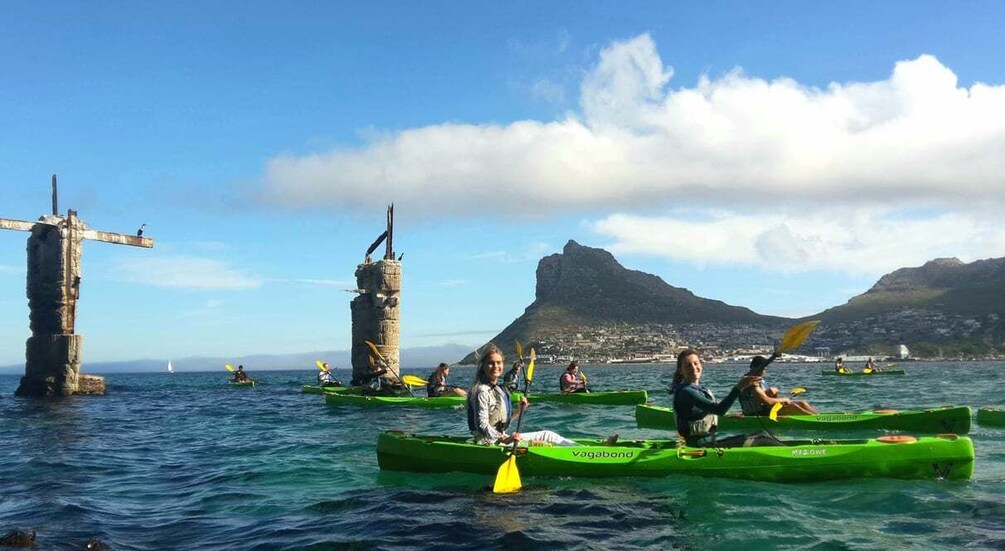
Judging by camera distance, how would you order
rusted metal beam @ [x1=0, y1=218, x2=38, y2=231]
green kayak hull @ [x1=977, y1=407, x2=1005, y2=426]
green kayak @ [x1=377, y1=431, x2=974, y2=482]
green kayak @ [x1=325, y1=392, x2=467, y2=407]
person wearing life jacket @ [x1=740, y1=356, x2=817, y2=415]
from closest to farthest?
green kayak @ [x1=377, y1=431, x2=974, y2=482], person wearing life jacket @ [x1=740, y1=356, x2=817, y2=415], green kayak hull @ [x1=977, y1=407, x2=1005, y2=426], green kayak @ [x1=325, y1=392, x2=467, y2=407], rusted metal beam @ [x1=0, y1=218, x2=38, y2=231]

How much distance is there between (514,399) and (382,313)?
10604 mm

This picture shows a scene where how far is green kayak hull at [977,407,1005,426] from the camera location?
51.1ft

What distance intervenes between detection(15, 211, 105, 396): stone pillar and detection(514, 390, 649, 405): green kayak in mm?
16446

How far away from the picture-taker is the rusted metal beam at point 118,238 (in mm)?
29125

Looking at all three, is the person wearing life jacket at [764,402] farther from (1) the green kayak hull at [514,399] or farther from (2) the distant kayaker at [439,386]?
(2) the distant kayaker at [439,386]

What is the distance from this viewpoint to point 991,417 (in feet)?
51.7

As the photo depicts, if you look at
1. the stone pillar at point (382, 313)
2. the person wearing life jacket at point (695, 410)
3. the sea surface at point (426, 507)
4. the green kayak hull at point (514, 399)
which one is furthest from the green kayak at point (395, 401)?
the person wearing life jacket at point (695, 410)

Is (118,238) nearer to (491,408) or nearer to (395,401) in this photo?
(395,401)

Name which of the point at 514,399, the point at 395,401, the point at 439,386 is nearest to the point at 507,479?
the point at 514,399

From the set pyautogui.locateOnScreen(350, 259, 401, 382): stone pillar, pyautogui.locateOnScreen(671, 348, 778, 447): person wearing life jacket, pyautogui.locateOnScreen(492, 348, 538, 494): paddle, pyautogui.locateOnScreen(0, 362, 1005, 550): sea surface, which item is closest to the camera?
pyautogui.locateOnScreen(0, 362, 1005, 550): sea surface

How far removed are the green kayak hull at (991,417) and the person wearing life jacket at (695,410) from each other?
846cm

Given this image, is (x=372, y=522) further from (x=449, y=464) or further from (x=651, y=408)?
(x=651, y=408)

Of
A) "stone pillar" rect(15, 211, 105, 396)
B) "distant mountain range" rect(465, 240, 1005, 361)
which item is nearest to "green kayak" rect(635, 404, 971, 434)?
"stone pillar" rect(15, 211, 105, 396)

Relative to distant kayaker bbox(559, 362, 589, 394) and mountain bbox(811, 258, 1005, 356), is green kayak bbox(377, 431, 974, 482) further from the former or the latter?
mountain bbox(811, 258, 1005, 356)
